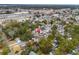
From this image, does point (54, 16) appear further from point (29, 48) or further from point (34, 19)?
point (29, 48)

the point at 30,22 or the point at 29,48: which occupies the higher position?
the point at 30,22

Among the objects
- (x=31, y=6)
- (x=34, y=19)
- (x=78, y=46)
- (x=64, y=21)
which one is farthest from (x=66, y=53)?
(x=31, y=6)

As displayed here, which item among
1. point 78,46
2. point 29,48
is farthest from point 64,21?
point 29,48

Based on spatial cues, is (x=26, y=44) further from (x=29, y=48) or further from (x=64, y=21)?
(x=64, y=21)

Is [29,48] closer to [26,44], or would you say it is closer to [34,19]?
[26,44]
